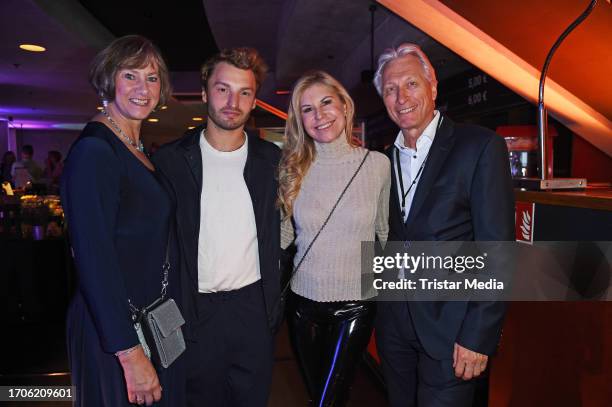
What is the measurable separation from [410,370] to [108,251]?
4.26 ft

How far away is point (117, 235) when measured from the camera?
4.60ft

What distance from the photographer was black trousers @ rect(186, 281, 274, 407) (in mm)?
1811

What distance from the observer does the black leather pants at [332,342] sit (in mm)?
1813

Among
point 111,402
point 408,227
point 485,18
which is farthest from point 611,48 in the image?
point 111,402

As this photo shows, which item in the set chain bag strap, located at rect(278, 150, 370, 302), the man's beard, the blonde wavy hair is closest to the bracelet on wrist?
chain bag strap, located at rect(278, 150, 370, 302)

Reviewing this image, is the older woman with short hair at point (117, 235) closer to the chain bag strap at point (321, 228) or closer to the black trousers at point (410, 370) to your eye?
the chain bag strap at point (321, 228)

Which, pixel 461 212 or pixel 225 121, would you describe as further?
pixel 225 121

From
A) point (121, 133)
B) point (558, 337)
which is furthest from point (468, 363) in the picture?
point (121, 133)

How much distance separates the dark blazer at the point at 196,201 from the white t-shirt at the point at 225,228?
0.04 metres

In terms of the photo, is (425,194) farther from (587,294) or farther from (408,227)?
(587,294)

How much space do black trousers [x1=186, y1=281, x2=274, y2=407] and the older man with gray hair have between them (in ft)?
1.79

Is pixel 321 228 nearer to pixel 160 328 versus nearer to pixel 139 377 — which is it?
pixel 160 328

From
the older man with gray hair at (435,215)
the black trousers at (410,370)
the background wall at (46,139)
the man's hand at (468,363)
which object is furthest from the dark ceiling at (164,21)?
the background wall at (46,139)

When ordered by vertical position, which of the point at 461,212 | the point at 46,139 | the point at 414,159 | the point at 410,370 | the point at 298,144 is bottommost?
the point at 410,370
